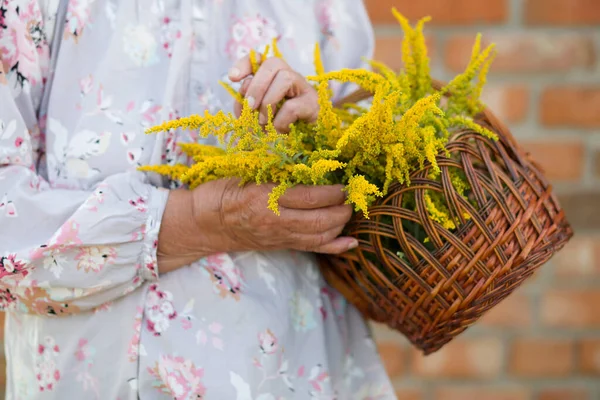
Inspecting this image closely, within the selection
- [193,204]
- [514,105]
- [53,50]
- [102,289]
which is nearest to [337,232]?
[193,204]

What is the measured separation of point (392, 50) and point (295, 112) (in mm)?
677

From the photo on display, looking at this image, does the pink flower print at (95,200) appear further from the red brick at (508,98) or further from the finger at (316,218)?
the red brick at (508,98)

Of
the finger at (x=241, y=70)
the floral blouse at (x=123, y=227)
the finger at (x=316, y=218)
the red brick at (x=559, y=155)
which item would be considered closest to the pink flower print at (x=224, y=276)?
the floral blouse at (x=123, y=227)

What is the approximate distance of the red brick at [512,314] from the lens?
142 cm

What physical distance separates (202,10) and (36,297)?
381 millimetres

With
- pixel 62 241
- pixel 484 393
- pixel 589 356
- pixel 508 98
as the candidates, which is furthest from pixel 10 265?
pixel 589 356

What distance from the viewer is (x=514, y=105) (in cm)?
134

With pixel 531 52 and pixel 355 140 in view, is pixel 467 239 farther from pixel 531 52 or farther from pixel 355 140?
pixel 531 52

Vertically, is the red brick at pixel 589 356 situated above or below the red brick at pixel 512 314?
below

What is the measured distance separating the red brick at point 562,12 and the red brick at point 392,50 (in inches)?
7.5

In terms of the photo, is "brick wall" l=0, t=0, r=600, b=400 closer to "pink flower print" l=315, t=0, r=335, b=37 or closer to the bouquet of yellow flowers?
"pink flower print" l=315, t=0, r=335, b=37

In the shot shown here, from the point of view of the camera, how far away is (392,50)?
132 cm

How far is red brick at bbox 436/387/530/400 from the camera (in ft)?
4.81

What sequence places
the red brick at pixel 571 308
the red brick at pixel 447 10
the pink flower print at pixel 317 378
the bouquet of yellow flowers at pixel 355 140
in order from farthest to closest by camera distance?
the red brick at pixel 571 308 → the red brick at pixel 447 10 → the pink flower print at pixel 317 378 → the bouquet of yellow flowers at pixel 355 140
